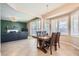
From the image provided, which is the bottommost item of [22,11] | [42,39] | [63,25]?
[42,39]

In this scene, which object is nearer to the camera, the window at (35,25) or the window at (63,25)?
the window at (63,25)

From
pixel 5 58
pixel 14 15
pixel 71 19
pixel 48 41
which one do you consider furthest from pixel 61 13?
pixel 5 58

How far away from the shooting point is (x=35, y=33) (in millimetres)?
3182

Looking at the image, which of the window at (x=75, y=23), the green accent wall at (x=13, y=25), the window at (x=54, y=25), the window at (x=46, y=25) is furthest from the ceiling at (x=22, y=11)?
the window at (x=75, y=23)

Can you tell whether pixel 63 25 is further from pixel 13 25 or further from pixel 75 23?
pixel 13 25


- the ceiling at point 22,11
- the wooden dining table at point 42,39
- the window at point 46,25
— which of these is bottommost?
the wooden dining table at point 42,39

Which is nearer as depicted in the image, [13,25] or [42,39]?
[13,25]

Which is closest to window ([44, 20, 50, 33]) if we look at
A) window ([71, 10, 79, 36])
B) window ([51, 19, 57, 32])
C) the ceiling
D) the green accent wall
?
window ([51, 19, 57, 32])

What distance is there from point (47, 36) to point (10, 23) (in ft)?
4.33

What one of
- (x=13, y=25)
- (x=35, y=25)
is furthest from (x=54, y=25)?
(x=13, y=25)

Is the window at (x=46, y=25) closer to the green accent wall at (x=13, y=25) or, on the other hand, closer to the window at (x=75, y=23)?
the green accent wall at (x=13, y=25)

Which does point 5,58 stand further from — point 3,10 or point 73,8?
point 73,8

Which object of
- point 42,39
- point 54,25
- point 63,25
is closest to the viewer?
point 63,25

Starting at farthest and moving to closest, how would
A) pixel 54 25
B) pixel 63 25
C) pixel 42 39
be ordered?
pixel 42 39, pixel 54 25, pixel 63 25
